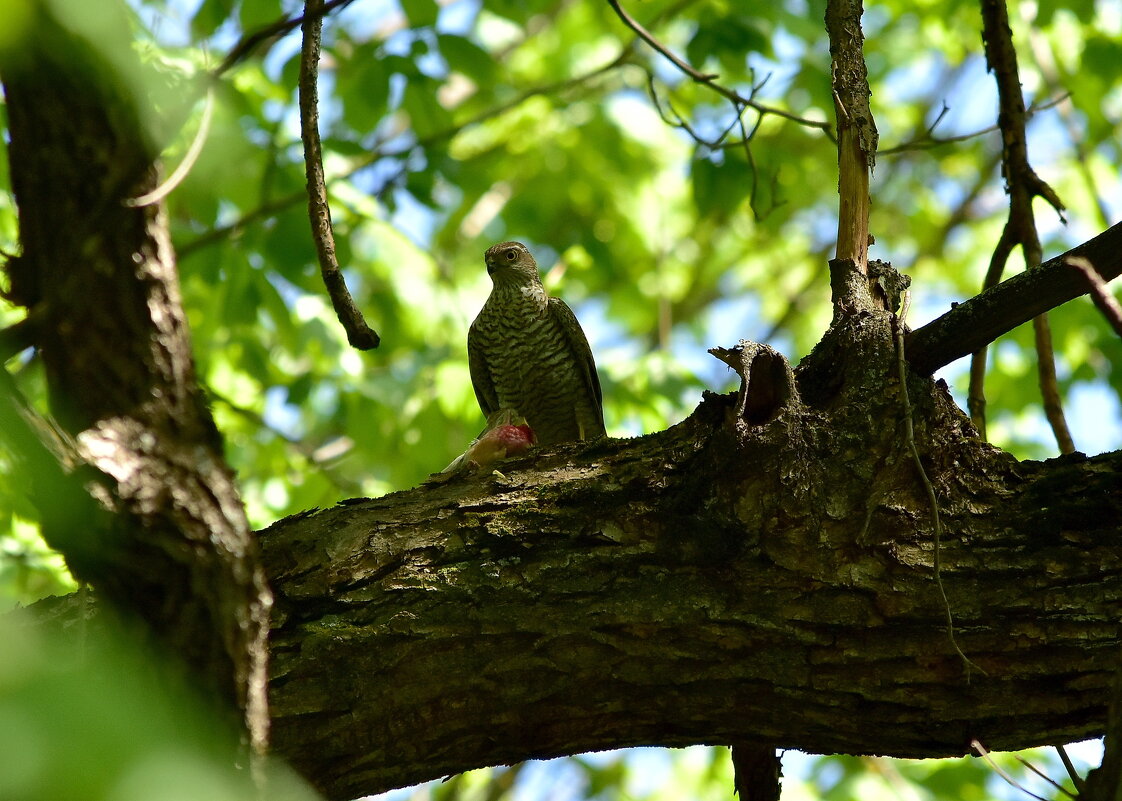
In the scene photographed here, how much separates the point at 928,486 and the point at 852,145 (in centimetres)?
109

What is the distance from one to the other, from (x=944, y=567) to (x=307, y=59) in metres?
1.96

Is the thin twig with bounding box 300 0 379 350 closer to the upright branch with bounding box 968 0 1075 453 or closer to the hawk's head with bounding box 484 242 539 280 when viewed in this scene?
the upright branch with bounding box 968 0 1075 453

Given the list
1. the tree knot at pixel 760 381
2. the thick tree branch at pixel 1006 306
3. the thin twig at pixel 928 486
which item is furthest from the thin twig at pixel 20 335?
the thick tree branch at pixel 1006 306

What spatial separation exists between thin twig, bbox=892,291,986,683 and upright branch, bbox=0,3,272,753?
1.51 m

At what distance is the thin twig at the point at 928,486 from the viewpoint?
7.29ft

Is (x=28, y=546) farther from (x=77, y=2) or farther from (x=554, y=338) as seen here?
(x=77, y=2)

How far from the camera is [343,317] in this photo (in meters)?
2.19

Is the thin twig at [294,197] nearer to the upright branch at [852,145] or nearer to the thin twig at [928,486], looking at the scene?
the upright branch at [852,145]

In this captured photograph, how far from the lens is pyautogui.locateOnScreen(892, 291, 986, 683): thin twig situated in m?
2.22

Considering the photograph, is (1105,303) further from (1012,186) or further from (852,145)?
(1012,186)

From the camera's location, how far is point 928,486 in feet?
7.63

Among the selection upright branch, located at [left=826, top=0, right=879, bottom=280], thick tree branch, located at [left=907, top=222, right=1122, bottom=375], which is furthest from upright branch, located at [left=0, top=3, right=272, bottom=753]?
upright branch, located at [left=826, top=0, right=879, bottom=280]

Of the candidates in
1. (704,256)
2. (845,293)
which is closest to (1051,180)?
(704,256)

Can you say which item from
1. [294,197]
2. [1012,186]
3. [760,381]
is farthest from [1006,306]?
[294,197]
